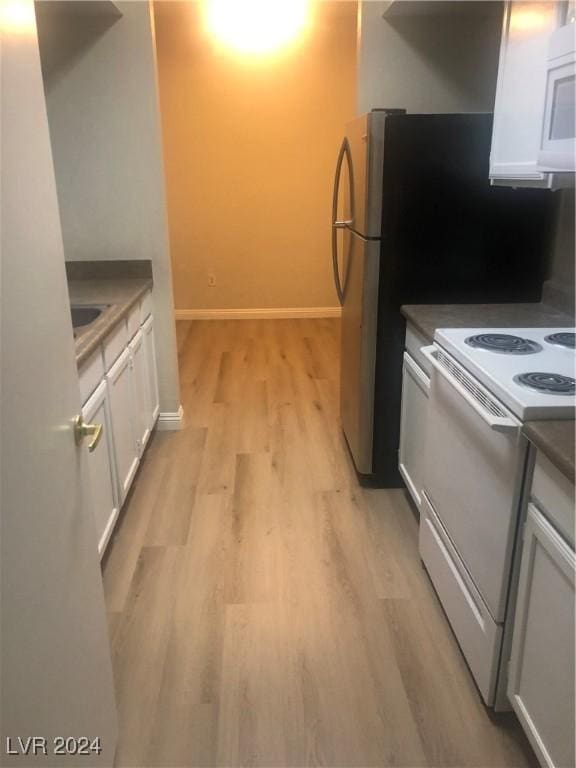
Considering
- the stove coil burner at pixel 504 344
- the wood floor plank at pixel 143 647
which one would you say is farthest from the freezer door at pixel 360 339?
the wood floor plank at pixel 143 647

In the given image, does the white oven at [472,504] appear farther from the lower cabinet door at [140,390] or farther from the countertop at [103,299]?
the lower cabinet door at [140,390]

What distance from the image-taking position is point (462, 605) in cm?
176

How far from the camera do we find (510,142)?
2.11 m

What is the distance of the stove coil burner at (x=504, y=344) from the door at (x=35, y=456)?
1.20 metres

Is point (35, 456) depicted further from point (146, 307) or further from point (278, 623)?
point (146, 307)

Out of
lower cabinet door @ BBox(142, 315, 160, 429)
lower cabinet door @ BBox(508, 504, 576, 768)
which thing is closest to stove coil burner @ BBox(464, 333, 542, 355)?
lower cabinet door @ BBox(508, 504, 576, 768)

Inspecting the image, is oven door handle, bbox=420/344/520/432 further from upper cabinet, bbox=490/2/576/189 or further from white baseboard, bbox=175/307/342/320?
white baseboard, bbox=175/307/342/320

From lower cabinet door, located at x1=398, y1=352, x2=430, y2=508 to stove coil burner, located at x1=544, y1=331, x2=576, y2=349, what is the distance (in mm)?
439

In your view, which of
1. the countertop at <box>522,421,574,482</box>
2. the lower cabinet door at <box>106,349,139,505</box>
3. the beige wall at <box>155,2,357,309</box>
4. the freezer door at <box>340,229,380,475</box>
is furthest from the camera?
the beige wall at <box>155,2,357,309</box>

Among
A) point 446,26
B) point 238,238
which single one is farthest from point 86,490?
point 238,238

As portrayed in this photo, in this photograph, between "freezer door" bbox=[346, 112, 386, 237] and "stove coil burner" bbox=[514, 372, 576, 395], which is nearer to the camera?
"stove coil burner" bbox=[514, 372, 576, 395]

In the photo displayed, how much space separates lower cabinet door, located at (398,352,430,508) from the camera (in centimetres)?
229

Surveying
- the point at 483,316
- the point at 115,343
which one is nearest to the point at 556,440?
the point at 483,316

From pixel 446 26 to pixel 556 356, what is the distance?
203 cm
